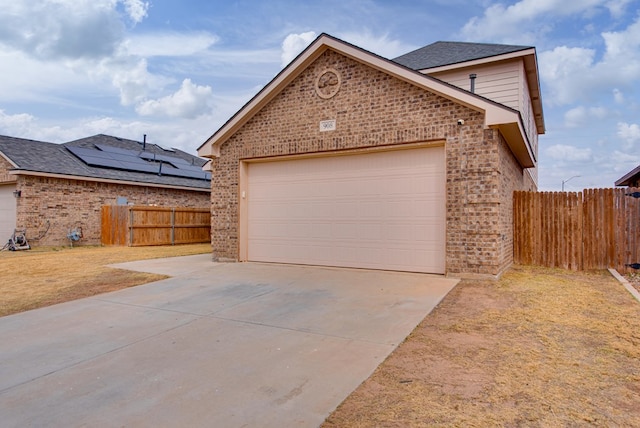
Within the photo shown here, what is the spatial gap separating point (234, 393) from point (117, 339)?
2.21 metres

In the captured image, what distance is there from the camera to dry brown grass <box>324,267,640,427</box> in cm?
275

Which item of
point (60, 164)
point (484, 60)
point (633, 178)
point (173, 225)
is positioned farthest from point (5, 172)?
point (633, 178)

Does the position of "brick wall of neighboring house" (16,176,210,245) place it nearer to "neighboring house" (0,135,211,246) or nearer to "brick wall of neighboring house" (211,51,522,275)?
"neighboring house" (0,135,211,246)

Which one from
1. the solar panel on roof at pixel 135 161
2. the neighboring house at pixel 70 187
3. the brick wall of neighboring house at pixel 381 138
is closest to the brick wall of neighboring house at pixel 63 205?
the neighboring house at pixel 70 187

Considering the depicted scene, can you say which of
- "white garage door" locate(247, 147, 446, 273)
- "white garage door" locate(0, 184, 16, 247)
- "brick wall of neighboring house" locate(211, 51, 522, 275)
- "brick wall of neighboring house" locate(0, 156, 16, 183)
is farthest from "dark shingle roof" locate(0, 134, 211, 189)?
"white garage door" locate(247, 147, 446, 273)

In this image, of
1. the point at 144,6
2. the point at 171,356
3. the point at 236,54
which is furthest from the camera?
the point at 236,54

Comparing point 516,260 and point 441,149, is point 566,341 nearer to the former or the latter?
point 441,149

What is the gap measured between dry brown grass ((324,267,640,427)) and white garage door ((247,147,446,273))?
8.61ft

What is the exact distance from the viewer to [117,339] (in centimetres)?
461

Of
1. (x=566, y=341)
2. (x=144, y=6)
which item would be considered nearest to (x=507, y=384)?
(x=566, y=341)

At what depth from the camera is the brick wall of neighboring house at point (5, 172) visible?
15.7 m

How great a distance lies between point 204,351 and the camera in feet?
13.6

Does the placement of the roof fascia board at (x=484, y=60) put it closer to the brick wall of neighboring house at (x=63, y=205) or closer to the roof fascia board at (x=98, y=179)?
the roof fascia board at (x=98, y=179)

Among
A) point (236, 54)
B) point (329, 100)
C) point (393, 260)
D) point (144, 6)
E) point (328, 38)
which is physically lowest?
point (393, 260)
